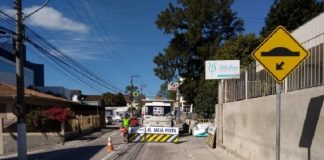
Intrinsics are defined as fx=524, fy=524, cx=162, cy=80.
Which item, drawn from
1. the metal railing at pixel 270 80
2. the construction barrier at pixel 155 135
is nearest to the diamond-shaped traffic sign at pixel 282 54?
the metal railing at pixel 270 80

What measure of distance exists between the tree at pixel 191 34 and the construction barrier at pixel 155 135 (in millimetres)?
29656

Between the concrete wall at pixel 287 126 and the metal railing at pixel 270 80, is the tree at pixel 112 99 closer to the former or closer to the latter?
the metal railing at pixel 270 80

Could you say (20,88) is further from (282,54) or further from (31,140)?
(282,54)

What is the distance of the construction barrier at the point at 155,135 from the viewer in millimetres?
31438

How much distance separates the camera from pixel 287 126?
13.0 metres

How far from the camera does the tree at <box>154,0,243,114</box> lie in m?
61.7

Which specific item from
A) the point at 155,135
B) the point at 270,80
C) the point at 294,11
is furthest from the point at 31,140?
the point at 294,11

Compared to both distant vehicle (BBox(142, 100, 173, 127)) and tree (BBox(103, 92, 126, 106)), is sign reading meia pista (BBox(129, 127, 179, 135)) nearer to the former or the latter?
distant vehicle (BBox(142, 100, 173, 127))

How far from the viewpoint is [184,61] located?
62.9 meters

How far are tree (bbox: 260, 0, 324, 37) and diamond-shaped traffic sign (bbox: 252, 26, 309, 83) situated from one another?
4526cm

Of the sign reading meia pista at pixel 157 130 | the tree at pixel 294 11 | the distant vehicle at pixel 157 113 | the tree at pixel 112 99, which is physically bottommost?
the tree at pixel 112 99

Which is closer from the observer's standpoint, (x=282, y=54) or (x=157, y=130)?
(x=282, y=54)

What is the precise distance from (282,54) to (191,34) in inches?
2078

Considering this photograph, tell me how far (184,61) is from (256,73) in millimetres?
44969
